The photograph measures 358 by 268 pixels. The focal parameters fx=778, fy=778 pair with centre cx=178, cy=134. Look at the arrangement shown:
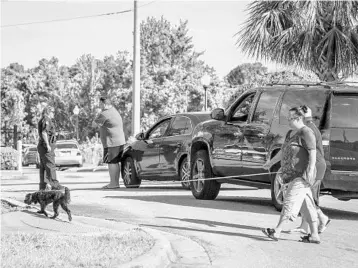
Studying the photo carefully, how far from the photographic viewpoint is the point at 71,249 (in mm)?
7816

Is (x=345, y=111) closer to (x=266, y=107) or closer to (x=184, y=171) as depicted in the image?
(x=266, y=107)

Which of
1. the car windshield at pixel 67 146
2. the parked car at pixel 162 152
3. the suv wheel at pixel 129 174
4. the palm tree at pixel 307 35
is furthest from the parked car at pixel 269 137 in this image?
the car windshield at pixel 67 146

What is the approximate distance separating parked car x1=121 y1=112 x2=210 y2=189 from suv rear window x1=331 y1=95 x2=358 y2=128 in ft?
16.3

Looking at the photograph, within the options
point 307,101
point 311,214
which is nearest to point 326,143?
point 307,101

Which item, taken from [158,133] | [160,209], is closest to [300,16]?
[158,133]

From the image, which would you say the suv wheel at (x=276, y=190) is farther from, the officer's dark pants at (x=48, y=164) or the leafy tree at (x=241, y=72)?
the leafy tree at (x=241, y=72)

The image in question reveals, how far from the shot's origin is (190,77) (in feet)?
173

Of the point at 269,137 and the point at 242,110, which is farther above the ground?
the point at 242,110

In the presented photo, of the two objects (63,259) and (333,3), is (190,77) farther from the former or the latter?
(63,259)

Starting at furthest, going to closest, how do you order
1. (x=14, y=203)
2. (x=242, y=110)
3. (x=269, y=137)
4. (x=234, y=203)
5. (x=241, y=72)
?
(x=241, y=72), (x=242, y=110), (x=234, y=203), (x=14, y=203), (x=269, y=137)

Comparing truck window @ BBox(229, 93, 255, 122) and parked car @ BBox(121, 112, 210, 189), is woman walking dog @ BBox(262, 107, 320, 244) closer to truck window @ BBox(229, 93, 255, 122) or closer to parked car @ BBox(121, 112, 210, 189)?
truck window @ BBox(229, 93, 255, 122)

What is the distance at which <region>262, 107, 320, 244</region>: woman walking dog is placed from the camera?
9.09 meters

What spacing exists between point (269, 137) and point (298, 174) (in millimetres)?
3076

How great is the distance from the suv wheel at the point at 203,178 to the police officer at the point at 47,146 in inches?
106
